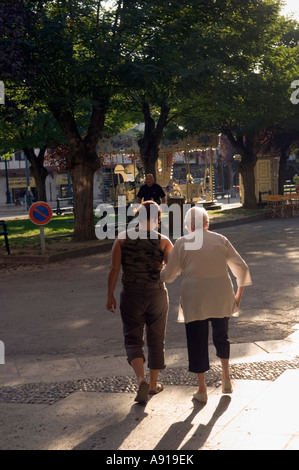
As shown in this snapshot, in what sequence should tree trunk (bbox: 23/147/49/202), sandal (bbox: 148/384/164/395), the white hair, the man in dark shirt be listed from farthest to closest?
1. tree trunk (bbox: 23/147/49/202)
2. the man in dark shirt
3. sandal (bbox: 148/384/164/395)
4. the white hair

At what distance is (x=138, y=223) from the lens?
19.6 ft

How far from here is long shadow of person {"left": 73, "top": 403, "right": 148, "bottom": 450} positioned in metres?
4.64

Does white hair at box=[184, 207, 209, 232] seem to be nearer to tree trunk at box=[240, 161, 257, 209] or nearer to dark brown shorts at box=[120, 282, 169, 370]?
dark brown shorts at box=[120, 282, 169, 370]

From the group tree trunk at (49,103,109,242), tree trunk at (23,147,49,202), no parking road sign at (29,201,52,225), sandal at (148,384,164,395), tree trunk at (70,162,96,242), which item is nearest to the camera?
sandal at (148,384,164,395)

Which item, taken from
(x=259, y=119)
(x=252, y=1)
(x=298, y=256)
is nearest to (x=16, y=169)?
(x=259, y=119)

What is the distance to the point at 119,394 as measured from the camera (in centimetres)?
587

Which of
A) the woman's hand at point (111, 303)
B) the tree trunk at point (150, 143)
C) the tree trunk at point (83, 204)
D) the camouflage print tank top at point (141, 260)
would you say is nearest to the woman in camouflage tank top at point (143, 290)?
the camouflage print tank top at point (141, 260)

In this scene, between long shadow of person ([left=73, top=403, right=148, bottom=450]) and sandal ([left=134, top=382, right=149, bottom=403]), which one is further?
sandal ([left=134, top=382, right=149, bottom=403])

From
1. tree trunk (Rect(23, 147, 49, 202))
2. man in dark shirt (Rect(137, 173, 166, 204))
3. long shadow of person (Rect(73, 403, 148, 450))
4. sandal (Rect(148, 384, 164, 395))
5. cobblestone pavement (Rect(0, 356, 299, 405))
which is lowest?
cobblestone pavement (Rect(0, 356, 299, 405))

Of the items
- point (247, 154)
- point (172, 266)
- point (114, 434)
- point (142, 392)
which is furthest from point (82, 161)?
point (247, 154)

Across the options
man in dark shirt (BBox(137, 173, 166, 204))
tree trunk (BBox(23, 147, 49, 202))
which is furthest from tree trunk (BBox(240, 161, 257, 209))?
man in dark shirt (BBox(137, 173, 166, 204))

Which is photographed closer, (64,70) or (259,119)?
(64,70)

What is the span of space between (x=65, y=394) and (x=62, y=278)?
285 inches
